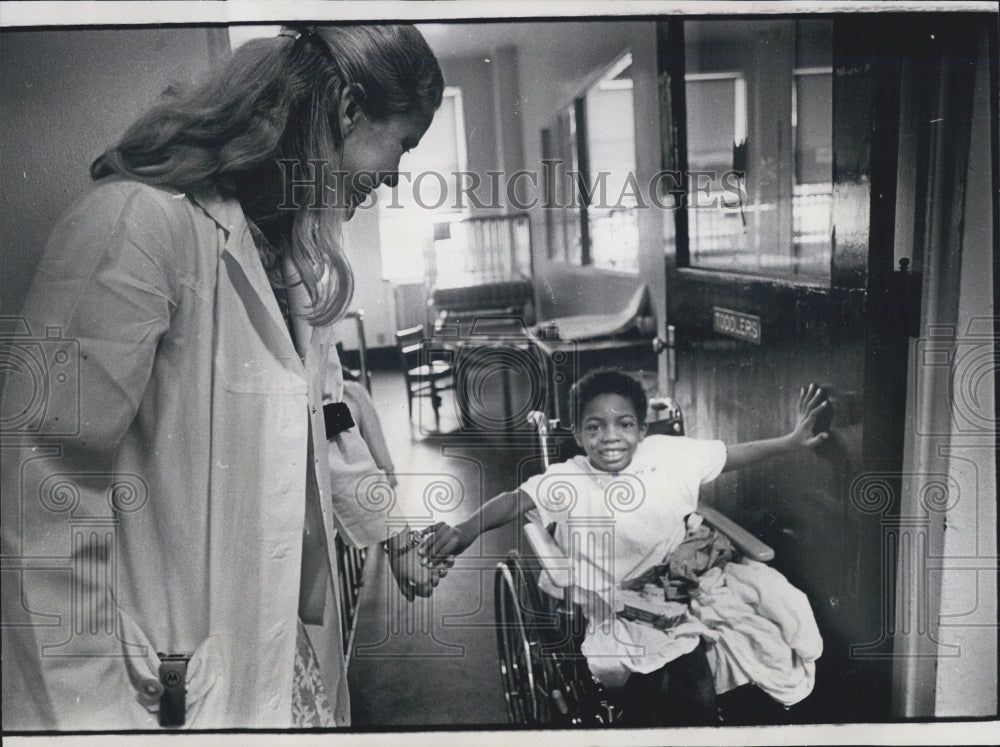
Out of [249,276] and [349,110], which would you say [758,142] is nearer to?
[349,110]

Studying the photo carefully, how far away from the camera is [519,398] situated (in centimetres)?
170

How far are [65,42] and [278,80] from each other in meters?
0.47

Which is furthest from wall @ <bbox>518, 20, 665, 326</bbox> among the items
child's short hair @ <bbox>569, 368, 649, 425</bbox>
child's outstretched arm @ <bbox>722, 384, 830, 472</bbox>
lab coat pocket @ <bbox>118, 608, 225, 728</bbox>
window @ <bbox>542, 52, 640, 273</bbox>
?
lab coat pocket @ <bbox>118, 608, 225, 728</bbox>

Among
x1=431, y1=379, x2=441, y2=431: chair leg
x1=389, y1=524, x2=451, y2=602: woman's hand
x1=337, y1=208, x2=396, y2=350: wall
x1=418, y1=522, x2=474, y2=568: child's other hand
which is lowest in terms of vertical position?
x1=389, y1=524, x2=451, y2=602: woman's hand

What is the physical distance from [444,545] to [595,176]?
0.86 meters

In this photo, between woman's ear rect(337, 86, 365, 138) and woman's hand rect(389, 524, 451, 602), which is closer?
woman's ear rect(337, 86, 365, 138)

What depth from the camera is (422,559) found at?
1.74m

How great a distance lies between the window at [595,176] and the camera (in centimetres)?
166

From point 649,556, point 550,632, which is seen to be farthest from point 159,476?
point 649,556

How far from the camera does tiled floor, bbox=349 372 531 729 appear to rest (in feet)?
5.62

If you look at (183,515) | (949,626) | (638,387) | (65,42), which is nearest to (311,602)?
(183,515)

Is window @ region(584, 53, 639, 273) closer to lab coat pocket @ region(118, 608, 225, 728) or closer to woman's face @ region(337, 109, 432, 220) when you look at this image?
woman's face @ region(337, 109, 432, 220)

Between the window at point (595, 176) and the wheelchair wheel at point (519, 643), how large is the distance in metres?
0.70

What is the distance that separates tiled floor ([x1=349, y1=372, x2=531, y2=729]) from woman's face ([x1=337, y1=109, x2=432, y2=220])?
51cm
